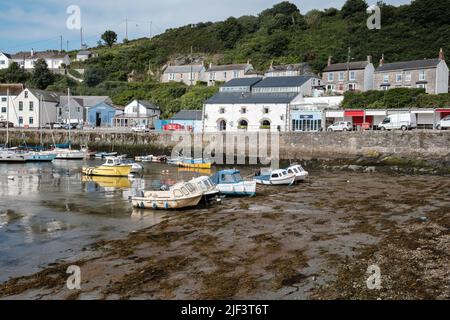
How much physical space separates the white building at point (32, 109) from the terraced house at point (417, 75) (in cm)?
5210

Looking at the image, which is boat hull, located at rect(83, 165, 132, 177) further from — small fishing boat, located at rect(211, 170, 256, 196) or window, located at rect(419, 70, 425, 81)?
window, located at rect(419, 70, 425, 81)

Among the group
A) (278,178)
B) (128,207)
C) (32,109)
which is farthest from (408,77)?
(32,109)

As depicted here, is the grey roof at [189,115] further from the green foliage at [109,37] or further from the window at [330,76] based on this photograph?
the green foliage at [109,37]

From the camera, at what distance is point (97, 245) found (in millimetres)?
16375

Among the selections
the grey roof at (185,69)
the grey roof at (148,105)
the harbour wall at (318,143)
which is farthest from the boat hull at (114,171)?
the grey roof at (185,69)

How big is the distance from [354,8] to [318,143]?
7594 centimetres

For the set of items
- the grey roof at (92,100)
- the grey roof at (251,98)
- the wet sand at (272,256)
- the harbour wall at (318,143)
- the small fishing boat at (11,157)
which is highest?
the grey roof at (92,100)

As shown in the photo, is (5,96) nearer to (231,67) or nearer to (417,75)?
(231,67)

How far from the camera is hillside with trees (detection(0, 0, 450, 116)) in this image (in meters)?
80.9

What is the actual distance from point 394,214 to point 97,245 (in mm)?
13540

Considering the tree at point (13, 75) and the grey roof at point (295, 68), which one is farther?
the tree at point (13, 75)

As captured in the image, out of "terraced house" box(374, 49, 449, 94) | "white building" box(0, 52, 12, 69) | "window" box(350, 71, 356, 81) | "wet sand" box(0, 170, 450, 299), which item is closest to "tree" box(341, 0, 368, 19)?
"window" box(350, 71, 356, 81)

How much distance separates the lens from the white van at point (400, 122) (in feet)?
143

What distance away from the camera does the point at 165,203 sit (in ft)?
74.6
